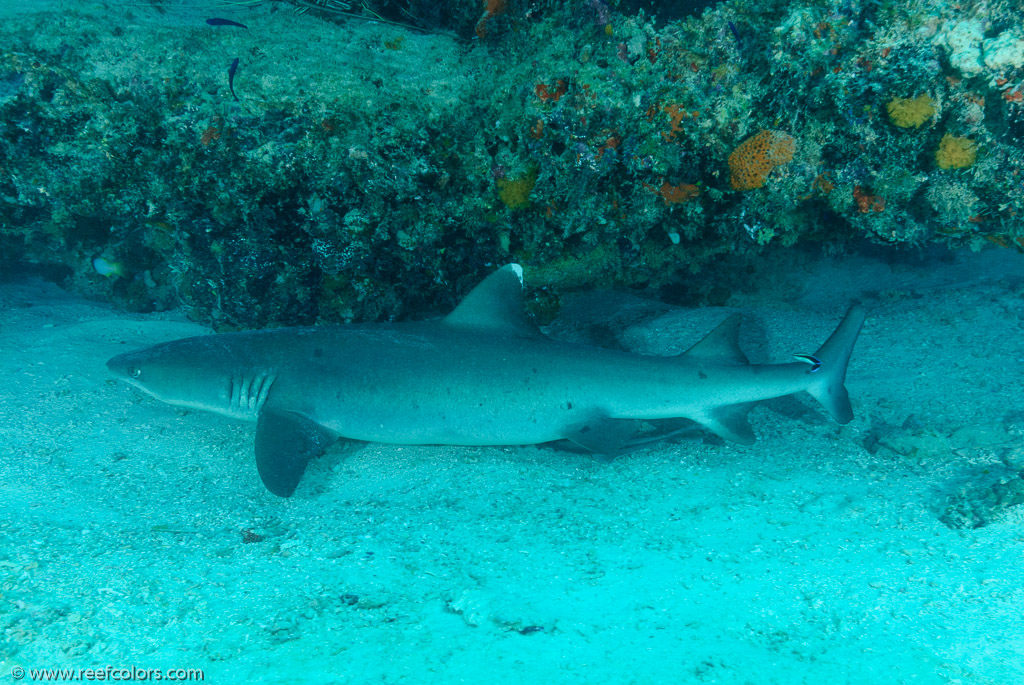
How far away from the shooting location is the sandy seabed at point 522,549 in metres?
1.83

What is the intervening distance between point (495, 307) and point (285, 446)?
1640 millimetres

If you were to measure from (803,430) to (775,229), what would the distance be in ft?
5.29

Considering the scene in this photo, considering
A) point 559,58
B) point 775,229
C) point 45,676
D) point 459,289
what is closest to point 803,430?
point 775,229

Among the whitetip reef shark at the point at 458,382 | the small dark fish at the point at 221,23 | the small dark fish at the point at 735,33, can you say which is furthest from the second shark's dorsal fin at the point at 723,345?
the small dark fish at the point at 221,23

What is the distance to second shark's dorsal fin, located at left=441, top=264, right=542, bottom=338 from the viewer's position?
3.63 metres

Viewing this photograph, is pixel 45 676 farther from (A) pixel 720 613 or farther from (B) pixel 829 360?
(B) pixel 829 360

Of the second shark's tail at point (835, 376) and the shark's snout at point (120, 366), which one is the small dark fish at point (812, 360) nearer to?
the second shark's tail at point (835, 376)

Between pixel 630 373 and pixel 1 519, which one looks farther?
pixel 630 373

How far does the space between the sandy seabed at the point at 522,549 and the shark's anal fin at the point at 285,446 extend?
0.45 feet

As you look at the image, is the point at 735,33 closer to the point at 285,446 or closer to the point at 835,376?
the point at 835,376

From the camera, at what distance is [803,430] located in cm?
405

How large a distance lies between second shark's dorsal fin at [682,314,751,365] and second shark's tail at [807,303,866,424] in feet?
1.84

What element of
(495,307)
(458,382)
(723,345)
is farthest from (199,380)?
(723,345)

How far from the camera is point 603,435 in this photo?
3.52m
